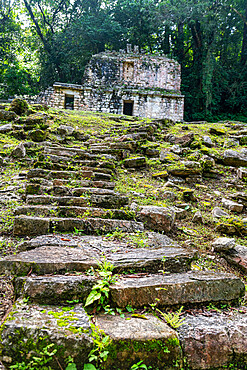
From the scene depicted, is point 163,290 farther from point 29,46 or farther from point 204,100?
point 29,46

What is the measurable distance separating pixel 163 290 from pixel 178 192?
3.01m

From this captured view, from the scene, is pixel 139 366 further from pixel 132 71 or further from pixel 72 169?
pixel 132 71

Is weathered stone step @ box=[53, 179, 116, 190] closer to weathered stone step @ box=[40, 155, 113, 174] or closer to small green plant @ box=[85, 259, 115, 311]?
weathered stone step @ box=[40, 155, 113, 174]

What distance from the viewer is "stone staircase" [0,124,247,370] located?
140 cm

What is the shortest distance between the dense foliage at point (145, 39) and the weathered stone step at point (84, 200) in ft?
61.3

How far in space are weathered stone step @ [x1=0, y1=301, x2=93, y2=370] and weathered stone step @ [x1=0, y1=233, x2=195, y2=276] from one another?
Answer: 36 centimetres

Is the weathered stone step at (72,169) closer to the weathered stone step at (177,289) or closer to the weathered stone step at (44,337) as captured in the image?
the weathered stone step at (177,289)

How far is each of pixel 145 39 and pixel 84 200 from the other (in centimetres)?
2418

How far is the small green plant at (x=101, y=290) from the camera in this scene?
1.67 metres

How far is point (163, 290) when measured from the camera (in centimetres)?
188

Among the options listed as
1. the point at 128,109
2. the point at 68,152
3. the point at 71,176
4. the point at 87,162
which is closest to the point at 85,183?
the point at 71,176

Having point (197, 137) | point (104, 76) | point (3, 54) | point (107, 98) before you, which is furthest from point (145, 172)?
point (3, 54)

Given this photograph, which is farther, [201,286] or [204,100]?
[204,100]

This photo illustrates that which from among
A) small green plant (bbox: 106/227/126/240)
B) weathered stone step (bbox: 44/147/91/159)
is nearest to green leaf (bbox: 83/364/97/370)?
small green plant (bbox: 106/227/126/240)
